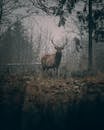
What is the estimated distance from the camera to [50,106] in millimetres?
9812

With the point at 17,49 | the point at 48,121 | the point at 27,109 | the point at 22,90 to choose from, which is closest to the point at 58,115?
the point at 48,121

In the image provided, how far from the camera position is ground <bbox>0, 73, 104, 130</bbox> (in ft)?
29.7

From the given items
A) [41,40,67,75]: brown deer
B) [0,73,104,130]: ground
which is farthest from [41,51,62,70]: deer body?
[0,73,104,130]: ground

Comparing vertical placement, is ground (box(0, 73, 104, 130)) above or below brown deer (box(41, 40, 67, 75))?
below

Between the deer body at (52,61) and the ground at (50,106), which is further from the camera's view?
the deer body at (52,61)

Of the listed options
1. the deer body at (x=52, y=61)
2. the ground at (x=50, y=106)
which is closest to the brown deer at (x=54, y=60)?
the deer body at (x=52, y=61)

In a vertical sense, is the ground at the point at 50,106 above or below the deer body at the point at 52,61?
below

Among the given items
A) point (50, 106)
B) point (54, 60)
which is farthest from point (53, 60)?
point (50, 106)

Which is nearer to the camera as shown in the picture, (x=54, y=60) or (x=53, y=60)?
(x=54, y=60)

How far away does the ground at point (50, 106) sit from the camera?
29.7 feet

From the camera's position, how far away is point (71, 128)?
29.2 ft

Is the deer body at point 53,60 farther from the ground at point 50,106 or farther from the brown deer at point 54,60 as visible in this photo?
the ground at point 50,106

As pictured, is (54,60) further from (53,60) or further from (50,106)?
(50,106)

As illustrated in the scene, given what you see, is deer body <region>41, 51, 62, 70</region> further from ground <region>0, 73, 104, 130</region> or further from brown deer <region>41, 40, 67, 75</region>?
ground <region>0, 73, 104, 130</region>
